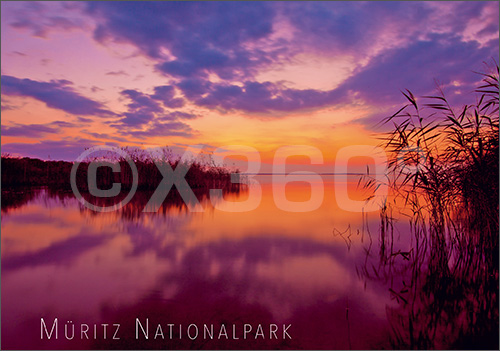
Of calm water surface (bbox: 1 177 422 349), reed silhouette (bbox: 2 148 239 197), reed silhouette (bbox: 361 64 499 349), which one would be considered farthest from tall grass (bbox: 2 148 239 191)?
reed silhouette (bbox: 361 64 499 349)

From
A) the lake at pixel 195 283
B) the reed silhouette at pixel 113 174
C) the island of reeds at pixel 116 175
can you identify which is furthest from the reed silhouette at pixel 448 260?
the reed silhouette at pixel 113 174

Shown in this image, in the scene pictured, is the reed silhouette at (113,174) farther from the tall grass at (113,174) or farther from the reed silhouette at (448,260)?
the reed silhouette at (448,260)

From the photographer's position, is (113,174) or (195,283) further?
(113,174)

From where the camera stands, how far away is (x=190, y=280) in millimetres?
3932

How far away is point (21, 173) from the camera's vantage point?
16.0 meters

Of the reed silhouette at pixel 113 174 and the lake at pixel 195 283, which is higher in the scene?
the reed silhouette at pixel 113 174

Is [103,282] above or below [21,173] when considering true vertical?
below

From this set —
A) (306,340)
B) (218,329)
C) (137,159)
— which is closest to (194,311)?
(218,329)

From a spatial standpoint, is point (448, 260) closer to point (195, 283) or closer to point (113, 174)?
point (195, 283)

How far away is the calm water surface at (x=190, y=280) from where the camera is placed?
274 centimetres

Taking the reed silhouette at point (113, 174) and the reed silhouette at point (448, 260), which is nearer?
the reed silhouette at point (448, 260)

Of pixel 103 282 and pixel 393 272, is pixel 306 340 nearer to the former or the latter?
pixel 393 272

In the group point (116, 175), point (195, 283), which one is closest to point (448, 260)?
point (195, 283)

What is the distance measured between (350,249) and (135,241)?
4300 millimetres
